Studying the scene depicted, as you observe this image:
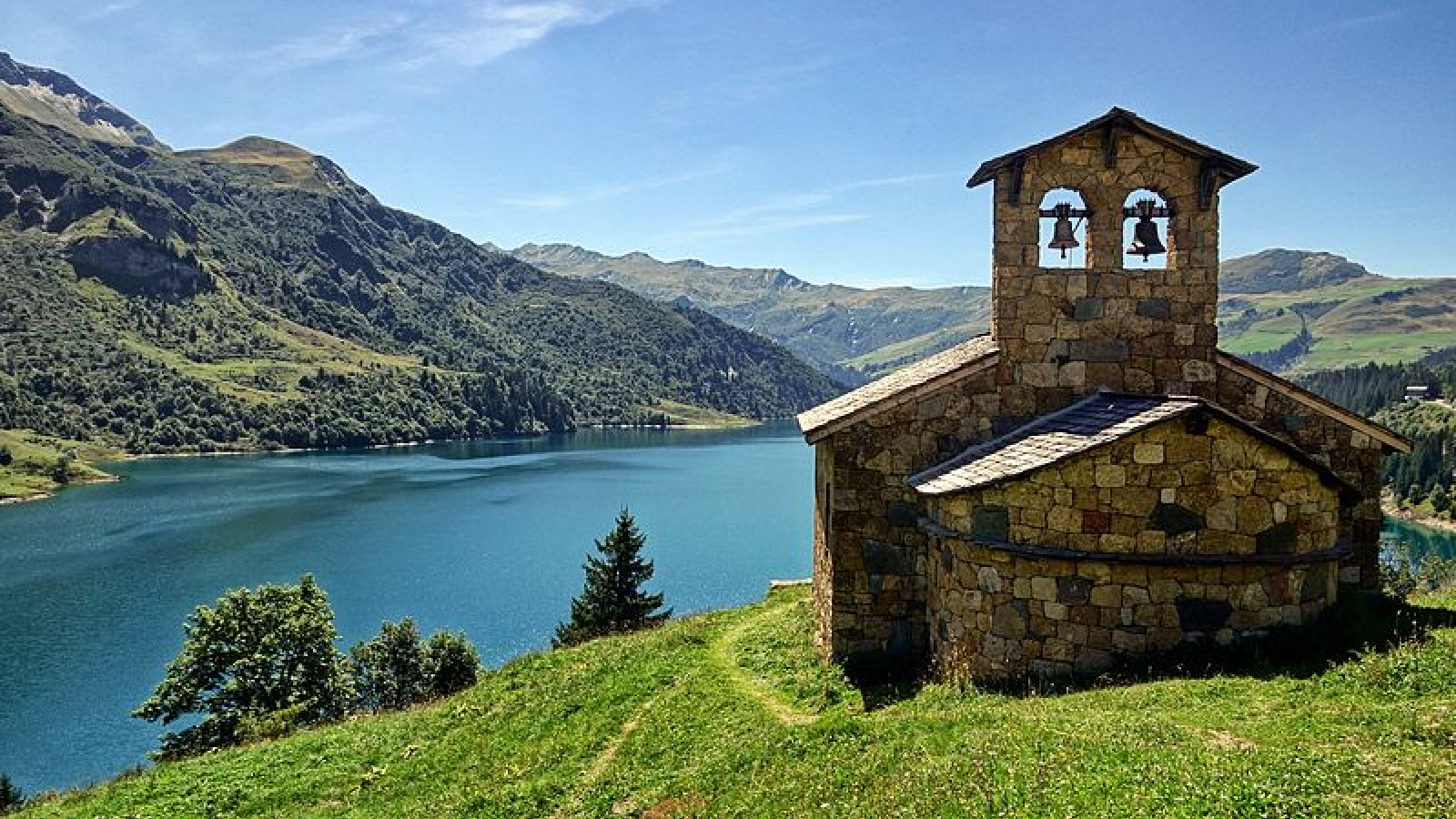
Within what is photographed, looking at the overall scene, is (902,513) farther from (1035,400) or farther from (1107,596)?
(1107,596)

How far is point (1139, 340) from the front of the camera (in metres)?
14.3

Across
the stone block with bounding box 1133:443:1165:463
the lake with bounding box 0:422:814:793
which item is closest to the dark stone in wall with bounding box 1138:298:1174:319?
the stone block with bounding box 1133:443:1165:463

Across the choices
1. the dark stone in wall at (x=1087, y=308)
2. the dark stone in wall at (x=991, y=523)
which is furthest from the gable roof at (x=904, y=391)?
the dark stone in wall at (x=991, y=523)

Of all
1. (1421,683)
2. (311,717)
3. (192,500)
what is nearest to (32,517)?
(192,500)

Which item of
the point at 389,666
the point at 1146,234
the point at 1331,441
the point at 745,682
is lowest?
the point at 389,666

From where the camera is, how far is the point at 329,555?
248 ft

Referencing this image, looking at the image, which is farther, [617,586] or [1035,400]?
[617,586]

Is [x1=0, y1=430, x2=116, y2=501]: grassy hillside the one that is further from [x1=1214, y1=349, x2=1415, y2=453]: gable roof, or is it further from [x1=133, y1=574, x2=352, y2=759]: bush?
[x1=1214, y1=349, x2=1415, y2=453]: gable roof

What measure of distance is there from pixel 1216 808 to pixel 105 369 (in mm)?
227123

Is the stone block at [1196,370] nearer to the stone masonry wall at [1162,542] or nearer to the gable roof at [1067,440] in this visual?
the gable roof at [1067,440]

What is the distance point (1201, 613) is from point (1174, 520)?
4.04 feet

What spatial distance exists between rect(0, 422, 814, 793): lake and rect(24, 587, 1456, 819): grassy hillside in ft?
88.5

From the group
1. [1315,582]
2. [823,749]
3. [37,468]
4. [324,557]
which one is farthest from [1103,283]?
[37,468]

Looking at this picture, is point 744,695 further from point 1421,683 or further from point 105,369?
point 105,369
